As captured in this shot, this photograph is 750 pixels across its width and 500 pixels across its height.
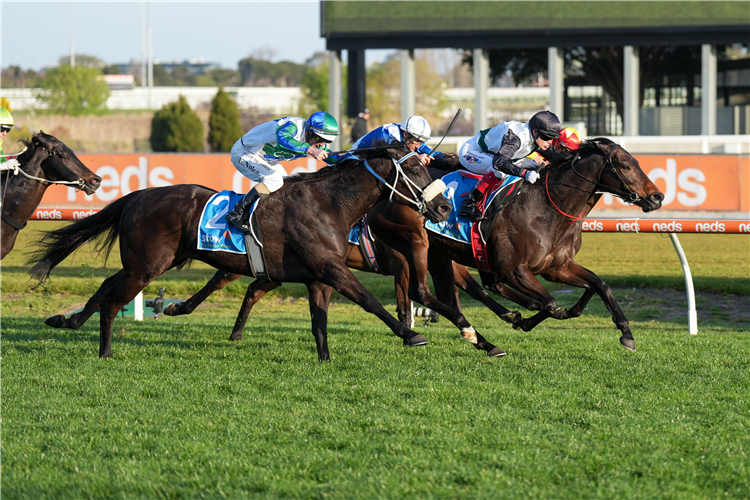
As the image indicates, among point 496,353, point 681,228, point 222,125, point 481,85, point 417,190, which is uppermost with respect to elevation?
point 481,85

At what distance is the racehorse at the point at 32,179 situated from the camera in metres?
7.09

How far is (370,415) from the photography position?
4.60m

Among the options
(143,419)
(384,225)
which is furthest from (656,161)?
(143,419)

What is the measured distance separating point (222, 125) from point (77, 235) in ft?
114

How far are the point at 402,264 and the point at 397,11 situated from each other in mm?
22712

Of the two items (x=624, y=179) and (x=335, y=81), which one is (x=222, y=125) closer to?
(x=335, y=81)

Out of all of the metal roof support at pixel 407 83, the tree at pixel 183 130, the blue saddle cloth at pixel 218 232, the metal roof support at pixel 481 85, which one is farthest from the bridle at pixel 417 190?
the tree at pixel 183 130

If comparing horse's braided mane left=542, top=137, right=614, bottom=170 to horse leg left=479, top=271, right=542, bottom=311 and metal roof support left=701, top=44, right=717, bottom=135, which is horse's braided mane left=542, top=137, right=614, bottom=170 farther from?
metal roof support left=701, top=44, right=717, bottom=135

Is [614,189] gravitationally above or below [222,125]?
below

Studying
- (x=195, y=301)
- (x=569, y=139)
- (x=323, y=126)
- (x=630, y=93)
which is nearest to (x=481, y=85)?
(x=630, y=93)

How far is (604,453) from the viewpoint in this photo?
394 centimetres

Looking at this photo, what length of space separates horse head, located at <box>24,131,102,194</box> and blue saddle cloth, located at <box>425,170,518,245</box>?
112 inches

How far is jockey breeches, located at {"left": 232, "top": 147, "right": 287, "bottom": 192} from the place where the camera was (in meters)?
6.11

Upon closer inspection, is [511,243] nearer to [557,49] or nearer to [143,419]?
[143,419]
